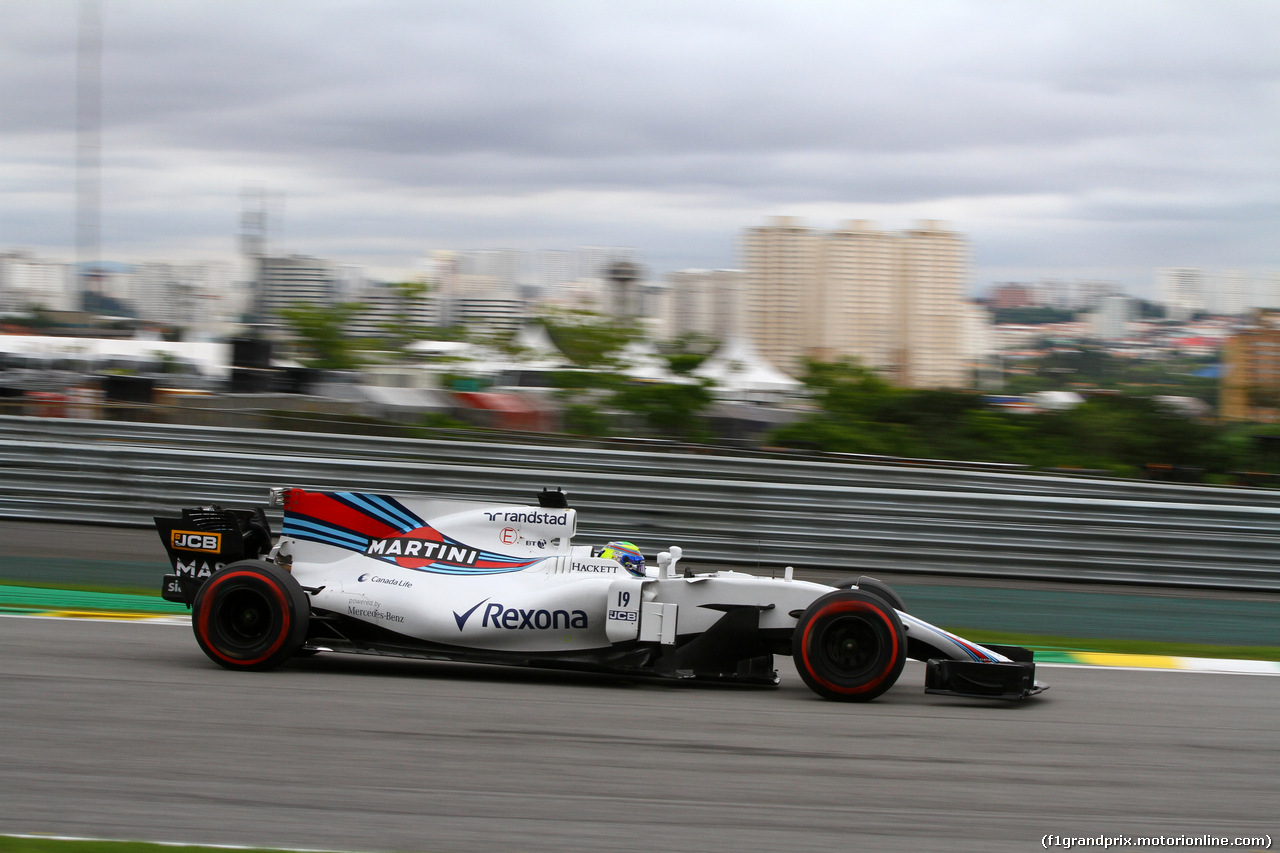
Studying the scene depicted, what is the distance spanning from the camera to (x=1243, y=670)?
275 inches

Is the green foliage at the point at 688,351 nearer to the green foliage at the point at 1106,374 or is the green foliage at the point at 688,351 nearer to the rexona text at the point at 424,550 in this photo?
the green foliage at the point at 1106,374

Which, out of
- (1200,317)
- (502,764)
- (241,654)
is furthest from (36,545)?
(1200,317)

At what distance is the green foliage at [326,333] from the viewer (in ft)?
99.5

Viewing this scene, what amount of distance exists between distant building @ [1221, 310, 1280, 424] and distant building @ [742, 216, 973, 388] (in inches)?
822

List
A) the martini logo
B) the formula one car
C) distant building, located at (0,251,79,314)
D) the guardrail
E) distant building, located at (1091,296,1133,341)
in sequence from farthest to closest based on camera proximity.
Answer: distant building, located at (0,251,79,314)
distant building, located at (1091,296,1133,341)
the guardrail
the martini logo
the formula one car

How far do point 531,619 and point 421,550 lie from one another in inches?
31.2

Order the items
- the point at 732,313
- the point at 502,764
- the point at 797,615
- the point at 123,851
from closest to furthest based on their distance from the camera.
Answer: the point at 123,851, the point at 502,764, the point at 797,615, the point at 732,313

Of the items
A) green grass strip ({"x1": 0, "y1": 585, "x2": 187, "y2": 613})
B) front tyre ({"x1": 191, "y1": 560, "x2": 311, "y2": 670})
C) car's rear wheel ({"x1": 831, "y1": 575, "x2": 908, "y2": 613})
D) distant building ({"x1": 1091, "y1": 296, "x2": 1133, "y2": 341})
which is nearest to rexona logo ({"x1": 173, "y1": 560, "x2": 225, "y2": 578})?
front tyre ({"x1": 191, "y1": 560, "x2": 311, "y2": 670})

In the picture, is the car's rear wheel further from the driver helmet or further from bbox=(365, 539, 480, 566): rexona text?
bbox=(365, 539, 480, 566): rexona text

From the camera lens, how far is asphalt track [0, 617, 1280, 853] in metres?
3.70

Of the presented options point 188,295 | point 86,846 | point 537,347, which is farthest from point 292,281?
point 86,846

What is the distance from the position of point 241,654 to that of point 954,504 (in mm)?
6649

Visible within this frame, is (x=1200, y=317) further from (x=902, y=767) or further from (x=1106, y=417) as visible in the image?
(x=902, y=767)

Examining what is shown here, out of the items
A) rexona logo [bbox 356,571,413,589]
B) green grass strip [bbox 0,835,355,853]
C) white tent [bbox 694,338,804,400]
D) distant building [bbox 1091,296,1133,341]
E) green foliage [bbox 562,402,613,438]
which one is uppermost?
distant building [bbox 1091,296,1133,341]
